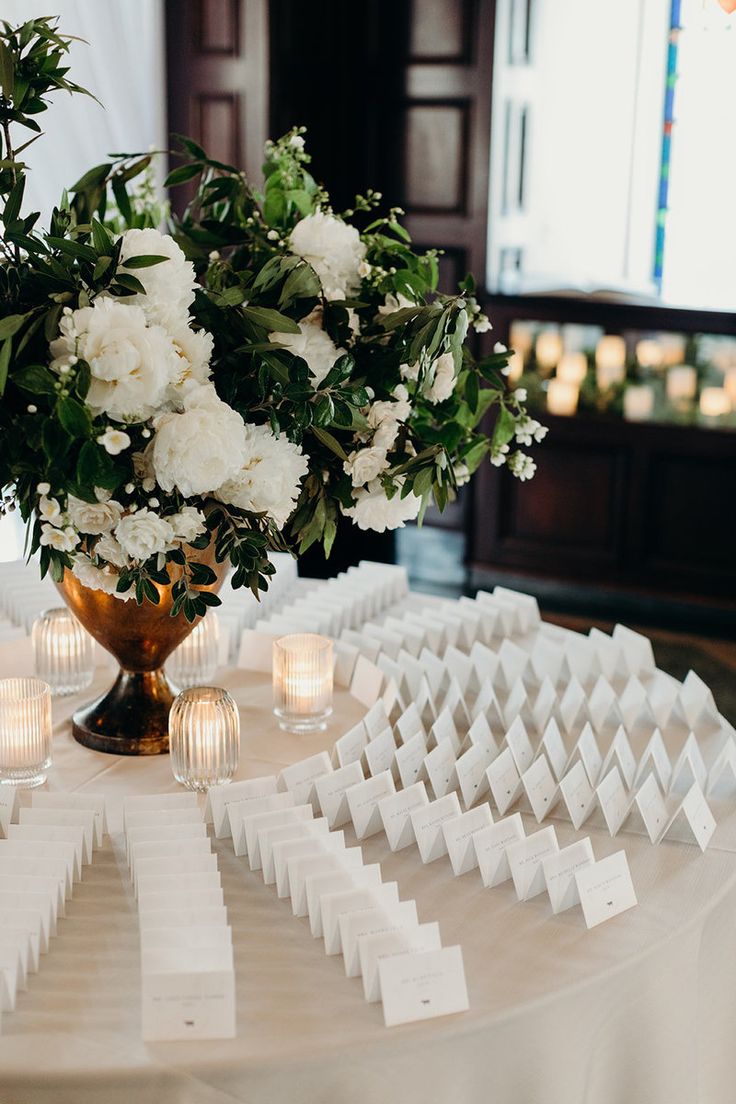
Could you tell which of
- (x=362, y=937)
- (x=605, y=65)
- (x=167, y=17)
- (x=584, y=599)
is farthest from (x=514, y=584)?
(x=362, y=937)

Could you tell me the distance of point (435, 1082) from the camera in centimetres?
116

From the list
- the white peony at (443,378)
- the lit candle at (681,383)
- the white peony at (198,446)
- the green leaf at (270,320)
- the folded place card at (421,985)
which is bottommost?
the folded place card at (421,985)

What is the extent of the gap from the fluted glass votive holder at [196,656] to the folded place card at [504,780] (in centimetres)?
54

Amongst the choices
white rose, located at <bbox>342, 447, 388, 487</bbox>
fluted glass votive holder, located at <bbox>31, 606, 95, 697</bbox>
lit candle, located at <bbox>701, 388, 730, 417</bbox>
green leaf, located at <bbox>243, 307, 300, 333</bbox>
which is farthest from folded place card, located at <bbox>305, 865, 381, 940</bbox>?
lit candle, located at <bbox>701, 388, 730, 417</bbox>

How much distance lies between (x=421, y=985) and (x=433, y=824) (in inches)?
11.8

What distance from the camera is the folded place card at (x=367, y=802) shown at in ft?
4.86

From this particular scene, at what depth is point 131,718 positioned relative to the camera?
68.0 inches

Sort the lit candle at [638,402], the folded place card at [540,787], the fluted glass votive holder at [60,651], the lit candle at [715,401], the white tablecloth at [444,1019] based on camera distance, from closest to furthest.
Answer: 1. the white tablecloth at [444,1019]
2. the folded place card at [540,787]
3. the fluted glass votive holder at [60,651]
4. the lit candle at [715,401]
5. the lit candle at [638,402]

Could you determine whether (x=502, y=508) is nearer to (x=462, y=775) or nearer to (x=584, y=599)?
(x=584, y=599)

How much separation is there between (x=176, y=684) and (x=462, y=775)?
544 mm

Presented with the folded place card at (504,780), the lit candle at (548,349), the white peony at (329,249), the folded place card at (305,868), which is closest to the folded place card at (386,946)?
the folded place card at (305,868)

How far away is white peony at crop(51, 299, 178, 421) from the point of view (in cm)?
129

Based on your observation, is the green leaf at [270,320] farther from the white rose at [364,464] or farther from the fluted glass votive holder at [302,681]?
the fluted glass votive holder at [302,681]

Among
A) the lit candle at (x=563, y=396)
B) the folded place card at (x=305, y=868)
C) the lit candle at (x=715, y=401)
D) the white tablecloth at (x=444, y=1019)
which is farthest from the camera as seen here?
the lit candle at (x=563, y=396)
